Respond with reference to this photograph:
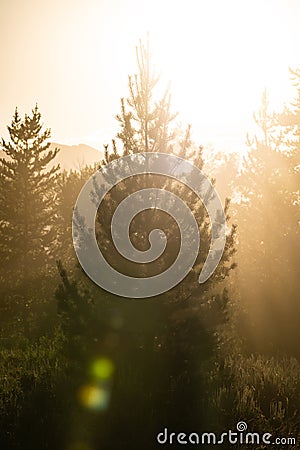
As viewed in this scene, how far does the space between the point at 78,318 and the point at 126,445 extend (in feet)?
10.9

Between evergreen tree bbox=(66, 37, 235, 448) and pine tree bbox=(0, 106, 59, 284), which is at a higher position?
pine tree bbox=(0, 106, 59, 284)

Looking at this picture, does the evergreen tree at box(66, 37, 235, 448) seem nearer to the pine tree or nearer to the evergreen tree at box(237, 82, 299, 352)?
the evergreen tree at box(237, 82, 299, 352)

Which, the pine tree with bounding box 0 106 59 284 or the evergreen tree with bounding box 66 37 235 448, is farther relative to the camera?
the pine tree with bounding box 0 106 59 284

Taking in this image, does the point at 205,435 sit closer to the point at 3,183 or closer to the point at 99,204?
the point at 99,204

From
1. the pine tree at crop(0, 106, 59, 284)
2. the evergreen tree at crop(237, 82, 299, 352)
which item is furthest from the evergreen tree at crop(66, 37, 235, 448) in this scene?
the pine tree at crop(0, 106, 59, 284)

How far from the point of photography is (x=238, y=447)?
8.16 metres

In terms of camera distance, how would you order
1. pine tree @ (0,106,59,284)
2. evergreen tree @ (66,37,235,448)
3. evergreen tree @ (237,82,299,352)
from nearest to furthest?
evergreen tree @ (66,37,235,448) < evergreen tree @ (237,82,299,352) < pine tree @ (0,106,59,284)

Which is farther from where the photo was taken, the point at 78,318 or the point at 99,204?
the point at 99,204

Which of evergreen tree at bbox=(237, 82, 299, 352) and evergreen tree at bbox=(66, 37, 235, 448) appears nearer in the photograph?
evergreen tree at bbox=(66, 37, 235, 448)

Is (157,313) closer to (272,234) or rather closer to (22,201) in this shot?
(272,234)

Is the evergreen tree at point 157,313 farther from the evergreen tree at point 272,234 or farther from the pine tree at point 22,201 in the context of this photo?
the pine tree at point 22,201

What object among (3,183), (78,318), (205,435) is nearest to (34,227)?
(3,183)

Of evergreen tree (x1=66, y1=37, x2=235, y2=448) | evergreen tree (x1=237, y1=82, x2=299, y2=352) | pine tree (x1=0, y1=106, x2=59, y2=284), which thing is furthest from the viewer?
pine tree (x1=0, y1=106, x2=59, y2=284)

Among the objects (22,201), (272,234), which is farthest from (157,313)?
(22,201)
